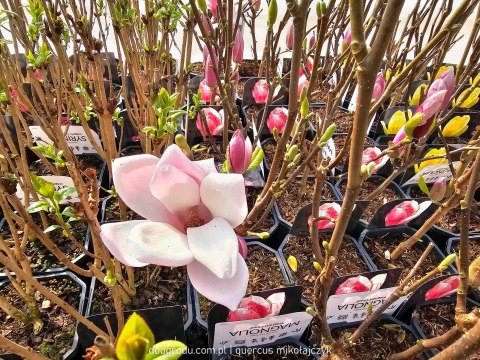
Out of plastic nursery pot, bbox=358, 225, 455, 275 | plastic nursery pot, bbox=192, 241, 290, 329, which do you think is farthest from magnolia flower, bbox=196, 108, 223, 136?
plastic nursery pot, bbox=358, 225, 455, 275

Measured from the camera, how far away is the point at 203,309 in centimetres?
91

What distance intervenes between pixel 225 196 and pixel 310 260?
642 mm

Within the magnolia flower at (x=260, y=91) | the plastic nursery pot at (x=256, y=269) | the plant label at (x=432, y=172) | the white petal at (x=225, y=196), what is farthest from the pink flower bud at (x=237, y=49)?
the white petal at (x=225, y=196)

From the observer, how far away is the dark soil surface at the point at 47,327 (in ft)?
2.68

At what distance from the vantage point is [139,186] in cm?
53

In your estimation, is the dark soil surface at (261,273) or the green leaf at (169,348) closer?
the green leaf at (169,348)

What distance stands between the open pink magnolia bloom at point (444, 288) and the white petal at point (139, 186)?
67cm

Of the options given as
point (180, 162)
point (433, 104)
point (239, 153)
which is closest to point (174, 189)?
point (180, 162)

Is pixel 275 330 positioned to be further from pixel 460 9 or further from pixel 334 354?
pixel 460 9

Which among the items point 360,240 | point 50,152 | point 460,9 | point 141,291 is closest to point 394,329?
point 360,240

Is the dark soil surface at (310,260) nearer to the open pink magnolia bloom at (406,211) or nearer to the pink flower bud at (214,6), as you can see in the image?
the open pink magnolia bloom at (406,211)

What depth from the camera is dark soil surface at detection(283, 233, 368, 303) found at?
1.01 meters

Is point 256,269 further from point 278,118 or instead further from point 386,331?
point 278,118

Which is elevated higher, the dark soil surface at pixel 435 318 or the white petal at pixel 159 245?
the white petal at pixel 159 245
